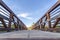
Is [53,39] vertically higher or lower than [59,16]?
lower

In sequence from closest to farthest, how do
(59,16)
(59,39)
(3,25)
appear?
(59,39) → (59,16) → (3,25)

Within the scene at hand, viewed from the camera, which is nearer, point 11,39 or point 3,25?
point 11,39

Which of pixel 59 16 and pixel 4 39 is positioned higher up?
pixel 59 16

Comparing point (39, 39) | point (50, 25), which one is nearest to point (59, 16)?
point (50, 25)

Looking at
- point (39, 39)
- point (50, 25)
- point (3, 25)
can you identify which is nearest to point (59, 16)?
point (50, 25)

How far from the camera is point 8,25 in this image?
4598mm

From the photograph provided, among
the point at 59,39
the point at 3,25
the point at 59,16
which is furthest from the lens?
the point at 3,25

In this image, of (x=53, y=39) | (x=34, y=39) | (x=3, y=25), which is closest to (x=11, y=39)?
(x=34, y=39)

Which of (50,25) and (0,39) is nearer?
(0,39)

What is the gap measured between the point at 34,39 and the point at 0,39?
0.29 metres

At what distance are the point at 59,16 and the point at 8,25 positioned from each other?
A: 1883 millimetres

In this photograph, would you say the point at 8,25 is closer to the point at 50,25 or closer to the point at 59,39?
the point at 50,25

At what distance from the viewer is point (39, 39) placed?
1.21 meters

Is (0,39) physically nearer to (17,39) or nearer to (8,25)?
(17,39)
